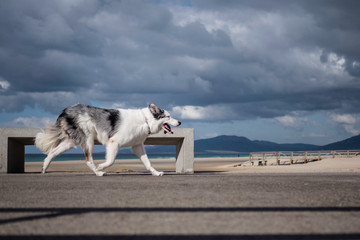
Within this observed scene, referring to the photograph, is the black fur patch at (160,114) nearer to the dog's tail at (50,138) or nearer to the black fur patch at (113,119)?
the black fur patch at (113,119)

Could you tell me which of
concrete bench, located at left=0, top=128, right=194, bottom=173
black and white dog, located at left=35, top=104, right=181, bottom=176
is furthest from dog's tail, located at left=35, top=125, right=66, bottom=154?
concrete bench, located at left=0, top=128, right=194, bottom=173

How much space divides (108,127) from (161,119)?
4.84 ft

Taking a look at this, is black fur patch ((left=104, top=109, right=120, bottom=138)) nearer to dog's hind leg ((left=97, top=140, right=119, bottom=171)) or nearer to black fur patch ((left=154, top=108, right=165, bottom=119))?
dog's hind leg ((left=97, top=140, right=119, bottom=171))

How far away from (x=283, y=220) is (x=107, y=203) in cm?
→ 224

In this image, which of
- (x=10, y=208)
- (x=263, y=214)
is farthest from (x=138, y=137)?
(x=263, y=214)

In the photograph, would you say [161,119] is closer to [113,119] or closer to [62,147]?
[113,119]

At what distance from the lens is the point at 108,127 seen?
1029 cm

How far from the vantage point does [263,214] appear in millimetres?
4031

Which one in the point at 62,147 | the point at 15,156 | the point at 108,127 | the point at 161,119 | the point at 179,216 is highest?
the point at 161,119

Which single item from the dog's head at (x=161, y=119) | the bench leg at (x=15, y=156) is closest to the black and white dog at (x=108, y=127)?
the dog's head at (x=161, y=119)

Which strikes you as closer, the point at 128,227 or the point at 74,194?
the point at 128,227

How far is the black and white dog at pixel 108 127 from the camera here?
10234 millimetres

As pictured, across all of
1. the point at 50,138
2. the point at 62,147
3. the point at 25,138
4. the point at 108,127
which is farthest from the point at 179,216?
the point at 25,138

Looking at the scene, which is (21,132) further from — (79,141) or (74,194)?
(74,194)
